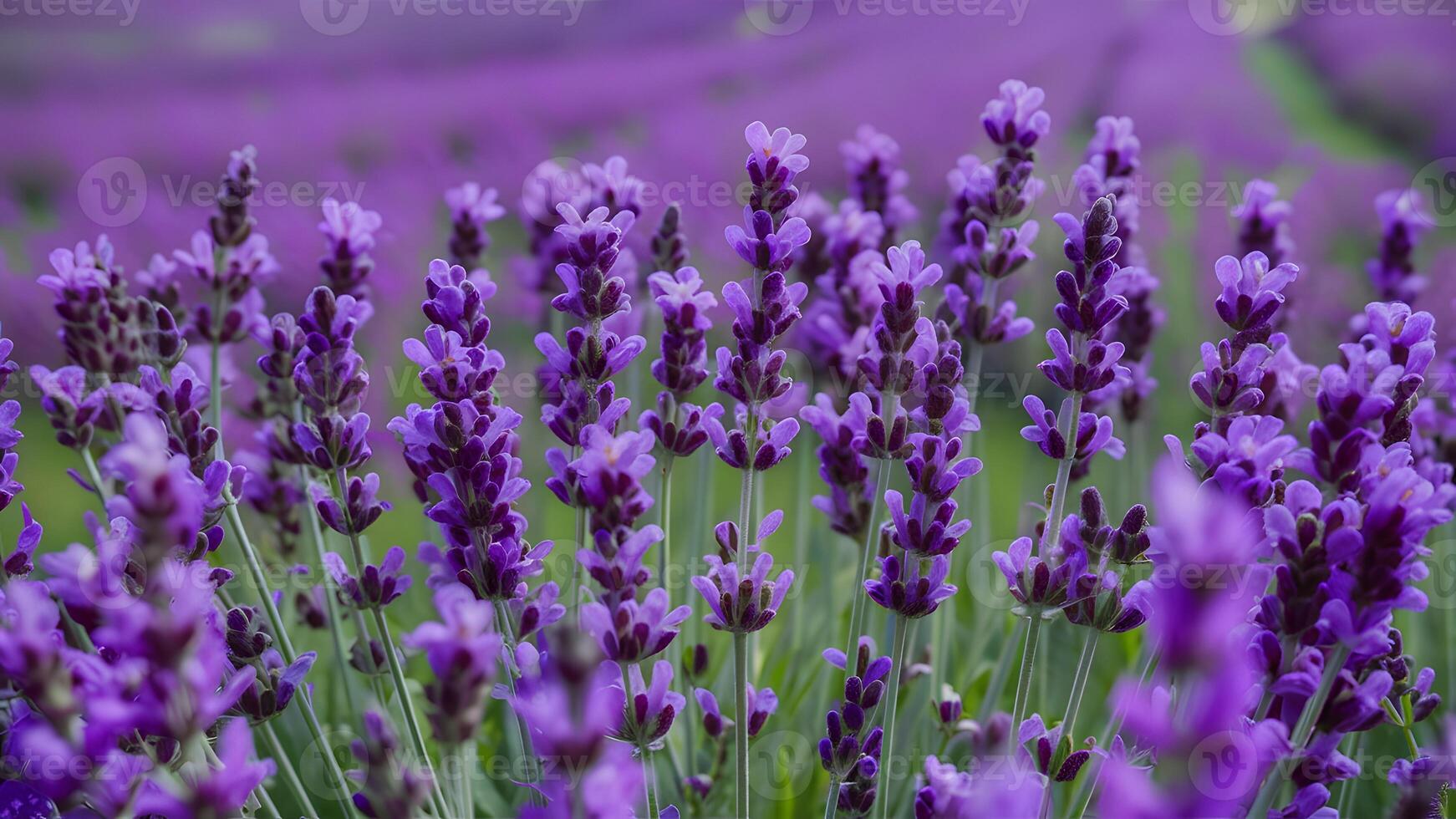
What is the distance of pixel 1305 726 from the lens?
2.45ft

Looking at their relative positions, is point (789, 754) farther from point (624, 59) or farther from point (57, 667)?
point (624, 59)

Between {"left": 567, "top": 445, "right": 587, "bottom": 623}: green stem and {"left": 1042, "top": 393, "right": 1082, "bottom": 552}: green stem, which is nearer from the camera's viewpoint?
{"left": 1042, "top": 393, "right": 1082, "bottom": 552}: green stem

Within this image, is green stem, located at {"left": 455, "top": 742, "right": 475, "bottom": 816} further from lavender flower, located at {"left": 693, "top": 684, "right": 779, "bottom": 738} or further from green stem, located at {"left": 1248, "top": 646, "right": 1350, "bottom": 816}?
green stem, located at {"left": 1248, "top": 646, "right": 1350, "bottom": 816}

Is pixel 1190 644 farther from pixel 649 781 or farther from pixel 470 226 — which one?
pixel 470 226

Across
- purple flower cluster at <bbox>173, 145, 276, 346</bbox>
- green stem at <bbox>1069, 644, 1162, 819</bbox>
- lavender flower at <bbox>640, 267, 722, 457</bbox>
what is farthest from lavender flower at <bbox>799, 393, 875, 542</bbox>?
purple flower cluster at <bbox>173, 145, 276, 346</bbox>

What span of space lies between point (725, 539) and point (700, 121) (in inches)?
102

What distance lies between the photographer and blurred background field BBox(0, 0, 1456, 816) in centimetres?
271

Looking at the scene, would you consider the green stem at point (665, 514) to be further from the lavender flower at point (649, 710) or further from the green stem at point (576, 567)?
the lavender flower at point (649, 710)

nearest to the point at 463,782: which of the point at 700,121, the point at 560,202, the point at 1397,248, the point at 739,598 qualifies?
the point at 739,598

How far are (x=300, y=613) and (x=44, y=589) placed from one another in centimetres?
66

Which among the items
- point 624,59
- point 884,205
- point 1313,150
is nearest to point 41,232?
point 624,59

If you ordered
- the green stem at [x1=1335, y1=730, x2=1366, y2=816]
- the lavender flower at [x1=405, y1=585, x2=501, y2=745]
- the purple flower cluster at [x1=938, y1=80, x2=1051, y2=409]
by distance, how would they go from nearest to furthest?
the lavender flower at [x1=405, y1=585, x2=501, y2=745], the green stem at [x1=1335, y1=730, x2=1366, y2=816], the purple flower cluster at [x1=938, y1=80, x2=1051, y2=409]

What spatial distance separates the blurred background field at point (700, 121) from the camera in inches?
107

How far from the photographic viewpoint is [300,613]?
1.44m
